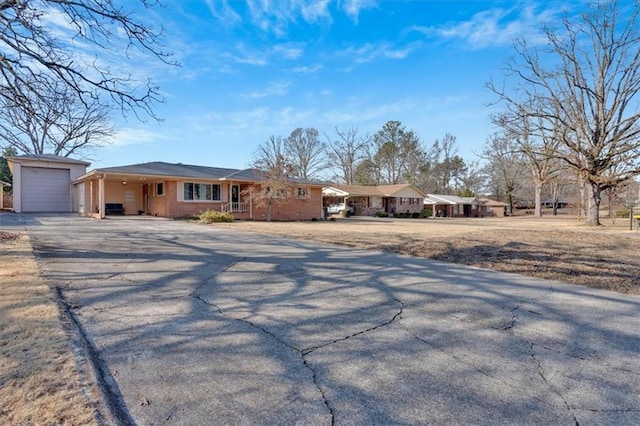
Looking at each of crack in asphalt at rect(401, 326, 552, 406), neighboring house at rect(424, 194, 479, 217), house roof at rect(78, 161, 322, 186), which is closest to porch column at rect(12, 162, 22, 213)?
house roof at rect(78, 161, 322, 186)

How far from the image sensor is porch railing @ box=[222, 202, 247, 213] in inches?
916

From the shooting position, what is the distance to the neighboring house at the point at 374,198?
40344mm

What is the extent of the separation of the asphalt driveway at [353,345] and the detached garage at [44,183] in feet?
72.3

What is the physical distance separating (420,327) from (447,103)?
729 inches

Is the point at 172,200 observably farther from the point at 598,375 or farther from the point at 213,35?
the point at 598,375

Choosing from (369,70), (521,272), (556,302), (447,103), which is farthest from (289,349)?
(447,103)

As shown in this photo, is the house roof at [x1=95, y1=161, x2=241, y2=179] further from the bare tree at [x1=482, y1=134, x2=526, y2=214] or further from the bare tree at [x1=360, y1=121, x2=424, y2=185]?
the bare tree at [x1=482, y1=134, x2=526, y2=214]

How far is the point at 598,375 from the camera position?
2834mm

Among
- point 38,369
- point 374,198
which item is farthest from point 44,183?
point 374,198

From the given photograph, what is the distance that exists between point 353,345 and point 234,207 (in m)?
21.3

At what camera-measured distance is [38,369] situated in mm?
2502

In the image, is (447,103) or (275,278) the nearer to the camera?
(275,278)

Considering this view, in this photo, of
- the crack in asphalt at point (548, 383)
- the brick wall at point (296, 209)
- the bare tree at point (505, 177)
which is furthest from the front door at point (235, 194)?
the bare tree at point (505, 177)

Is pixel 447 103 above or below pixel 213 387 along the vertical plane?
above
